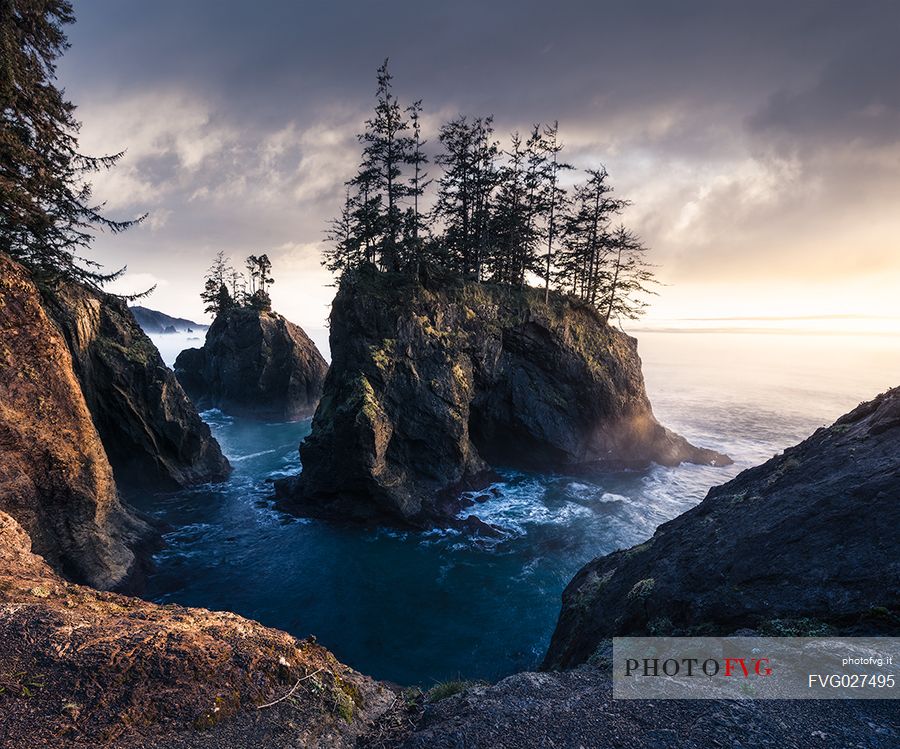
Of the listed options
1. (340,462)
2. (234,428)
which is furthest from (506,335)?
(234,428)

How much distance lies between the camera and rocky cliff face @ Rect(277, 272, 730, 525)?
27562mm

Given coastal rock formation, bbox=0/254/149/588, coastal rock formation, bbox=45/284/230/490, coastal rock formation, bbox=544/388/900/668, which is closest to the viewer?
coastal rock formation, bbox=544/388/900/668

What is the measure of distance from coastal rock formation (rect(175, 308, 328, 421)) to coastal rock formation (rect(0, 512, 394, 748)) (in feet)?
171

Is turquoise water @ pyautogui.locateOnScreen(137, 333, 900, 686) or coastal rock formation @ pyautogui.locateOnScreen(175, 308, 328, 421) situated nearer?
turquoise water @ pyautogui.locateOnScreen(137, 333, 900, 686)

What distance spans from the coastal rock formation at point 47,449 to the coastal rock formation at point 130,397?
1081 centimetres

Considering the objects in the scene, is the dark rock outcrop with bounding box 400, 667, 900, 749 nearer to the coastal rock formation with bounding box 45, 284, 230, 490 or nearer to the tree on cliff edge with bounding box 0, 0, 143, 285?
the tree on cliff edge with bounding box 0, 0, 143, 285

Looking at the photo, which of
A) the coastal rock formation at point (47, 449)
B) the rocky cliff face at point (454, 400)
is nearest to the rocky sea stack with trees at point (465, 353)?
the rocky cliff face at point (454, 400)

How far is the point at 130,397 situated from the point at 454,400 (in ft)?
76.6

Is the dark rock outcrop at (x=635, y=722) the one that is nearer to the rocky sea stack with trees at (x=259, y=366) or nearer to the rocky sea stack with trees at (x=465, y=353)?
the rocky sea stack with trees at (x=465, y=353)

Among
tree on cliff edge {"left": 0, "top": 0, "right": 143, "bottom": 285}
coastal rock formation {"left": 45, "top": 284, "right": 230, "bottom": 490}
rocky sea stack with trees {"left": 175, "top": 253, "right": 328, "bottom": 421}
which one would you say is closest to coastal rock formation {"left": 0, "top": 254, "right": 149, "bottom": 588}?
tree on cliff edge {"left": 0, "top": 0, "right": 143, "bottom": 285}

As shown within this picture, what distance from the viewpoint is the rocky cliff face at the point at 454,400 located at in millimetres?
27562

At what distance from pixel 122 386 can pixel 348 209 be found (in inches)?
1252

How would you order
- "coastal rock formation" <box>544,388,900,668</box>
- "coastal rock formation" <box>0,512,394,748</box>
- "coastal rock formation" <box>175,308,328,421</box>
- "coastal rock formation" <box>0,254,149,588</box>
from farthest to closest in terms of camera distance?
"coastal rock formation" <box>175,308,328,421</box> → "coastal rock formation" <box>0,254,149,588</box> → "coastal rock formation" <box>544,388,900,668</box> → "coastal rock formation" <box>0,512,394,748</box>

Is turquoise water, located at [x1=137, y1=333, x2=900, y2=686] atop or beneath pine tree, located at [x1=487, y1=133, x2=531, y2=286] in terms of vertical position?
beneath
